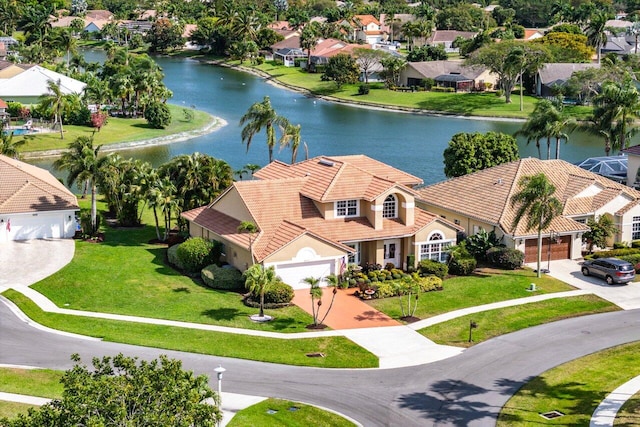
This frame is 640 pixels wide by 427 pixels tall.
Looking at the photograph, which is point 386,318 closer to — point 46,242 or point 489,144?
point 46,242

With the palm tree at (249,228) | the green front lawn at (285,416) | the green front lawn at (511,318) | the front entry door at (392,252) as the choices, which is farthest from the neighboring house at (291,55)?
the green front lawn at (285,416)

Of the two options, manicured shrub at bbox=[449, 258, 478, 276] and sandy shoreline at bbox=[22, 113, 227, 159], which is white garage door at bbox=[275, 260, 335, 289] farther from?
sandy shoreline at bbox=[22, 113, 227, 159]

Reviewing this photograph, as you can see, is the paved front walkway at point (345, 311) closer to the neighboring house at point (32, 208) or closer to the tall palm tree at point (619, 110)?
the neighboring house at point (32, 208)

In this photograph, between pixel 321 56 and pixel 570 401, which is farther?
pixel 321 56

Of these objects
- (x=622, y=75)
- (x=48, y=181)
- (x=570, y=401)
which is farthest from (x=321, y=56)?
(x=570, y=401)

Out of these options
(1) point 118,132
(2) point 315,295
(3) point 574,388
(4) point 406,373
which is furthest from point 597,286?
(1) point 118,132

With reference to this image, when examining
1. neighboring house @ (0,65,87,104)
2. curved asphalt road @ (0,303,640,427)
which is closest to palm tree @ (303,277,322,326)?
curved asphalt road @ (0,303,640,427)
